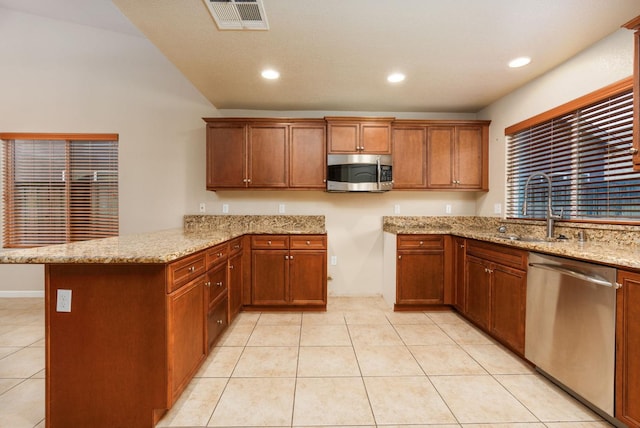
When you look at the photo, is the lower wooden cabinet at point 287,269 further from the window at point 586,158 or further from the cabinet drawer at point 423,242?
the window at point 586,158

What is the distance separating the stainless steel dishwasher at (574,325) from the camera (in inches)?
59.3

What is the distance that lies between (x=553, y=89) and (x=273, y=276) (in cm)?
334

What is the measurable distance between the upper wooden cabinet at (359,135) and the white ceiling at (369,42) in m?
0.26

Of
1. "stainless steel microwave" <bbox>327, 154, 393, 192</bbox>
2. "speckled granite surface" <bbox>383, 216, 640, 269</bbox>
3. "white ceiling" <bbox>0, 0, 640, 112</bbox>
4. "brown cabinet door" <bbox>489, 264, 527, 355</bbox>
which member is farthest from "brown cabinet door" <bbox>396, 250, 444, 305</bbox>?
"white ceiling" <bbox>0, 0, 640, 112</bbox>

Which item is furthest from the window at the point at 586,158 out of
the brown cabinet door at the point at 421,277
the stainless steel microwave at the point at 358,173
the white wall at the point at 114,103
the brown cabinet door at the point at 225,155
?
the white wall at the point at 114,103

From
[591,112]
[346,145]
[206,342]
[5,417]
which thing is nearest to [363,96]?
[346,145]

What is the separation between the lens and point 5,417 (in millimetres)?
1591

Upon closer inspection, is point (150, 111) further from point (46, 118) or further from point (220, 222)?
point (220, 222)

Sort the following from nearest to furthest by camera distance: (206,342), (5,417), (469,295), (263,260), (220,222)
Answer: (5,417) → (206,342) → (469,295) → (263,260) → (220,222)

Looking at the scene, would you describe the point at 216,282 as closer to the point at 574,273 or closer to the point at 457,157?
the point at 574,273

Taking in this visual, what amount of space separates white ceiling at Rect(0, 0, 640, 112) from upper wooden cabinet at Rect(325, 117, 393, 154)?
262mm

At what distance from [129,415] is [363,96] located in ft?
11.1

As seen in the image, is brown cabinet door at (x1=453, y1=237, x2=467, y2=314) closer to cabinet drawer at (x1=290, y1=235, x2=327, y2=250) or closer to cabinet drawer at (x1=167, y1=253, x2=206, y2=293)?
cabinet drawer at (x1=290, y1=235, x2=327, y2=250)

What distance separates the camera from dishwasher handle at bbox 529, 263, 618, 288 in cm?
152
